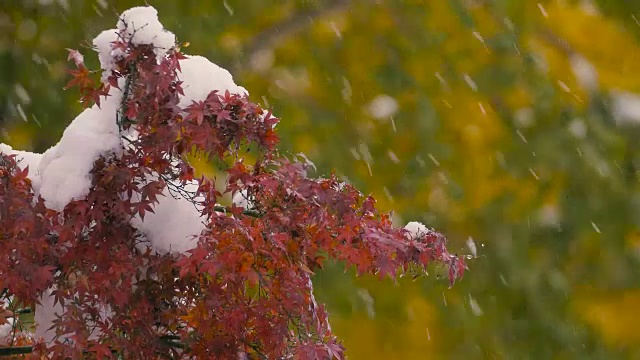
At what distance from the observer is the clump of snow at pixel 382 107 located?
795cm

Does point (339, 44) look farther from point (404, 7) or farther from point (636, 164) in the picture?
point (636, 164)

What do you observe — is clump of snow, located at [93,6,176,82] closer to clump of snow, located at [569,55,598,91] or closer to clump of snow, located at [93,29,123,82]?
clump of snow, located at [93,29,123,82]

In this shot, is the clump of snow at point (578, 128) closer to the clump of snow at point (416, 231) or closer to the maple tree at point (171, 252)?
the clump of snow at point (416, 231)

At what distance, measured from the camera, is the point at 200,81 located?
291 cm

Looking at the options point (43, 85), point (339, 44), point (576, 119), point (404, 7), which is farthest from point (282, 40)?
point (576, 119)

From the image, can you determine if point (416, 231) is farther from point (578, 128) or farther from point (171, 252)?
point (578, 128)

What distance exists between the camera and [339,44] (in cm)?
798

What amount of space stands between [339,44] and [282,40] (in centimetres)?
53

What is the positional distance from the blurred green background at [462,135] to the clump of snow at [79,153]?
4.43 metres

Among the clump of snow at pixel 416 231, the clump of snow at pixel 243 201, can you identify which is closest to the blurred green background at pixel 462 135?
the clump of snow at pixel 243 201

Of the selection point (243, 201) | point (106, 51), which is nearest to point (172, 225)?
point (243, 201)

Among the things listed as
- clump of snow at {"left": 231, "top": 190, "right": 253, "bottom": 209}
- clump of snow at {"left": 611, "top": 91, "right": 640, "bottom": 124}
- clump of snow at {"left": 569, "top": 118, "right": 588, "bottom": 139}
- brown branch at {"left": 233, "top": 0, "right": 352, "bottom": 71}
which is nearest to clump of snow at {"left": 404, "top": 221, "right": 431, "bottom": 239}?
clump of snow at {"left": 231, "top": 190, "right": 253, "bottom": 209}

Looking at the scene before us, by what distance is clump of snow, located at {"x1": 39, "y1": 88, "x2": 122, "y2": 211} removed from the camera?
2.81 m

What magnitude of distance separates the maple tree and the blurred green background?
4510 mm
